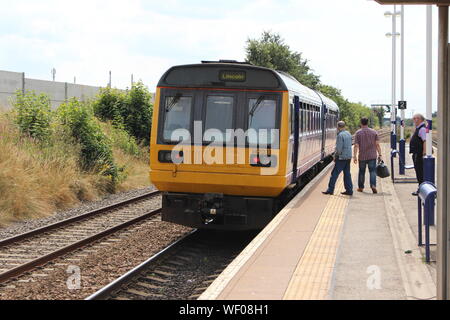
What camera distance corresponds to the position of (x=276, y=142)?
9.73 m

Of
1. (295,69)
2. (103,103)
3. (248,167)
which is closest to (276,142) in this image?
(248,167)

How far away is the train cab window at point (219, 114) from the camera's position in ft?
32.2

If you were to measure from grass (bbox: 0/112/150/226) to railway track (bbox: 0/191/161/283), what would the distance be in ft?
4.01

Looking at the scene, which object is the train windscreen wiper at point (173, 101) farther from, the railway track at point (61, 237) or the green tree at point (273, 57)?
the green tree at point (273, 57)

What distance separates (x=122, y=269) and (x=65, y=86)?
21356 millimetres

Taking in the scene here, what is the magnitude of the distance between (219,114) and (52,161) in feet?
21.5

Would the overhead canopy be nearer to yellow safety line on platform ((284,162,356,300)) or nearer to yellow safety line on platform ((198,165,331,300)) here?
yellow safety line on platform ((284,162,356,300))

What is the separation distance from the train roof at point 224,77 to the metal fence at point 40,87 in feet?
41.5

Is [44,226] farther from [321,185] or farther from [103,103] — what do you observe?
[103,103]

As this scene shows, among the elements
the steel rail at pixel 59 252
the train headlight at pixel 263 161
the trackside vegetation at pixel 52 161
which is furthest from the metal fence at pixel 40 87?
the train headlight at pixel 263 161

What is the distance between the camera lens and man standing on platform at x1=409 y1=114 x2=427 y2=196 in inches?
479

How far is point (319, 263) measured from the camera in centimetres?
684

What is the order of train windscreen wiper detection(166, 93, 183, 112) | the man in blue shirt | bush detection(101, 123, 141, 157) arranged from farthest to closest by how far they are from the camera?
bush detection(101, 123, 141, 157), the man in blue shirt, train windscreen wiper detection(166, 93, 183, 112)

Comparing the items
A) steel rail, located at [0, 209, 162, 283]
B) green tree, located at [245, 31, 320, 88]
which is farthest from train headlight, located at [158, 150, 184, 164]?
green tree, located at [245, 31, 320, 88]
